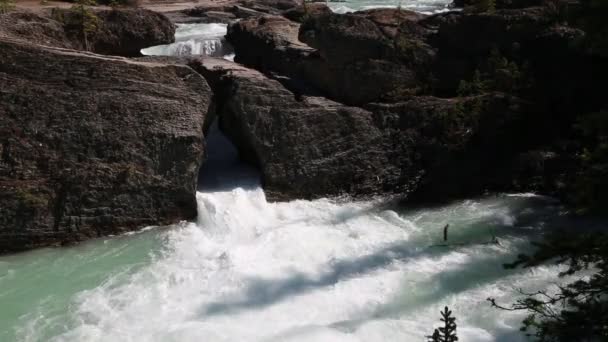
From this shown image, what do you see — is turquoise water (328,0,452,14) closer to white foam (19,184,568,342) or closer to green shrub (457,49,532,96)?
green shrub (457,49,532,96)

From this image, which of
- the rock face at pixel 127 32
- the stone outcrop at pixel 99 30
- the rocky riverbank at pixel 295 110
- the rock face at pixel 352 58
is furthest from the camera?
the rock face at pixel 352 58

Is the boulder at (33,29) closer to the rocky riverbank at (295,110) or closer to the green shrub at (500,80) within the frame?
the rocky riverbank at (295,110)

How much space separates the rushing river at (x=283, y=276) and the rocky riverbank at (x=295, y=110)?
70cm

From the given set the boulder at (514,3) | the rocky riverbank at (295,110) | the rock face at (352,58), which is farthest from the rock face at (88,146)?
the boulder at (514,3)

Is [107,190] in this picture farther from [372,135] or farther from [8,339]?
[372,135]

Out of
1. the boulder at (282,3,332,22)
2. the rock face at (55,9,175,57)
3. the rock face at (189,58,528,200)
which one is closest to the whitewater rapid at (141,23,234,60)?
the boulder at (282,3,332,22)

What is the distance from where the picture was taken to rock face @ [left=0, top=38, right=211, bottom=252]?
34.8 ft

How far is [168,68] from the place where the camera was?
12.0 m

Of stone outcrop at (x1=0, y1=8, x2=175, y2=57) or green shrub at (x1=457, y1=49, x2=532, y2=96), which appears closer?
stone outcrop at (x1=0, y1=8, x2=175, y2=57)

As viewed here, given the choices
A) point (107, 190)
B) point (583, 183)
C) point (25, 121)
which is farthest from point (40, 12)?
point (583, 183)

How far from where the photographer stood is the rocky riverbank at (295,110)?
10.9 metres

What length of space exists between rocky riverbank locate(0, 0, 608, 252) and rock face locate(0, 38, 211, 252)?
0.03 m

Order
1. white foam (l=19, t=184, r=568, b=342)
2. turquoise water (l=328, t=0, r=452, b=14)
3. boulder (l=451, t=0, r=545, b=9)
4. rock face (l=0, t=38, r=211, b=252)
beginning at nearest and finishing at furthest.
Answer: white foam (l=19, t=184, r=568, b=342) < rock face (l=0, t=38, r=211, b=252) < boulder (l=451, t=0, r=545, b=9) < turquoise water (l=328, t=0, r=452, b=14)

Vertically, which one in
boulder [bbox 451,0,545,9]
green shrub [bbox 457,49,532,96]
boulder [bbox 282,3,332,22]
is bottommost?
green shrub [bbox 457,49,532,96]
